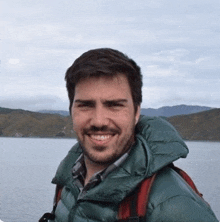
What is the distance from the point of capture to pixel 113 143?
2541mm

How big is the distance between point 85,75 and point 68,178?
2.95 feet

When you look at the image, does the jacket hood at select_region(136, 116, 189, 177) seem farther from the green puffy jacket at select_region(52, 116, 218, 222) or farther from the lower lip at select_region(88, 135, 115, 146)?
the lower lip at select_region(88, 135, 115, 146)

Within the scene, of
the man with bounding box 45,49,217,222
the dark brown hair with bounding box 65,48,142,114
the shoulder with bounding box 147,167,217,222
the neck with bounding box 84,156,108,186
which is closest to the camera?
the shoulder with bounding box 147,167,217,222

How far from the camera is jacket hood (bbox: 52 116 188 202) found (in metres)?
2.26

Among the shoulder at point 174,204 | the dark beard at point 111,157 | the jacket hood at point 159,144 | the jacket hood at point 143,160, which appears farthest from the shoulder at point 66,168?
the shoulder at point 174,204

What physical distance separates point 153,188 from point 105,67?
0.87m

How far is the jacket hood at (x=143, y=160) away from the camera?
226 centimetres

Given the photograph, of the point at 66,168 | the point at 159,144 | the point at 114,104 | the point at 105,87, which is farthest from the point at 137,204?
the point at 66,168

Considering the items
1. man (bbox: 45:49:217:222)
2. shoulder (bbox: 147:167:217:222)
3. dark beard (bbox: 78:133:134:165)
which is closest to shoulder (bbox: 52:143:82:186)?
man (bbox: 45:49:217:222)

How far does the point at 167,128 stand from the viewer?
2506 mm

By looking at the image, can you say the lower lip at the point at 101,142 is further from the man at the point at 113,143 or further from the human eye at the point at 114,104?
the human eye at the point at 114,104

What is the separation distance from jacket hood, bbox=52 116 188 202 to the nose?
27 cm

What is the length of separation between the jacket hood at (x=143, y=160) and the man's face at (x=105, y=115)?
0.41ft

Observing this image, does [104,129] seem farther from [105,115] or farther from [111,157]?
[111,157]
